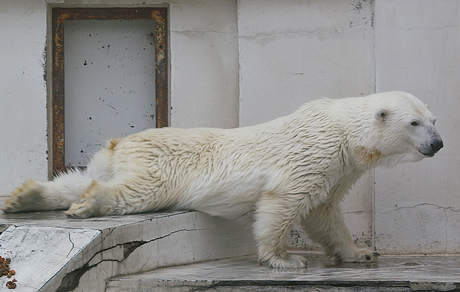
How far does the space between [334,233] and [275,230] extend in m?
0.66

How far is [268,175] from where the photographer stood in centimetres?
406

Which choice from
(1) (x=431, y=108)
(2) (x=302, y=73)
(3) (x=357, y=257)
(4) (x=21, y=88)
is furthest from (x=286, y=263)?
(4) (x=21, y=88)

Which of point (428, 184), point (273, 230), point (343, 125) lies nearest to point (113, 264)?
point (273, 230)

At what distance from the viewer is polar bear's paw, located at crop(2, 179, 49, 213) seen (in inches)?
158

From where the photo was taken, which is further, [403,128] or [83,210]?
[403,128]

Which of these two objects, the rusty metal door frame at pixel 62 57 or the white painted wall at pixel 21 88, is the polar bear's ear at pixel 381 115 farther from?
the white painted wall at pixel 21 88

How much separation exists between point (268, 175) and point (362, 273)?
909 mm

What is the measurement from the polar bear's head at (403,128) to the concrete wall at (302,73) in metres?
1.05

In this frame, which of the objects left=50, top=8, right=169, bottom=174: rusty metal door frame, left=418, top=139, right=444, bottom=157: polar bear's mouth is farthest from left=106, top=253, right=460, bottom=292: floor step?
left=50, top=8, right=169, bottom=174: rusty metal door frame

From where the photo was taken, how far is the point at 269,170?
4070 millimetres

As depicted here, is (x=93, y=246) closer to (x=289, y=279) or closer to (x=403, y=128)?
(x=289, y=279)

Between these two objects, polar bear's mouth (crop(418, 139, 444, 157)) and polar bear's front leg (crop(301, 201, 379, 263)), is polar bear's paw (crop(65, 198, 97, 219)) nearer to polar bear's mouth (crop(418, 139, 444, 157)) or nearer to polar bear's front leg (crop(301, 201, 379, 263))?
polar bear's front leg (crop(301, 201, 379, 263))

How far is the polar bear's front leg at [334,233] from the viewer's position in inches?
171

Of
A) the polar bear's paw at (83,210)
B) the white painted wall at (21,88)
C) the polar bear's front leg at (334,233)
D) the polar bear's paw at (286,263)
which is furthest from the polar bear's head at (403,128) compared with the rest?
the white painted wall at (21,88)
